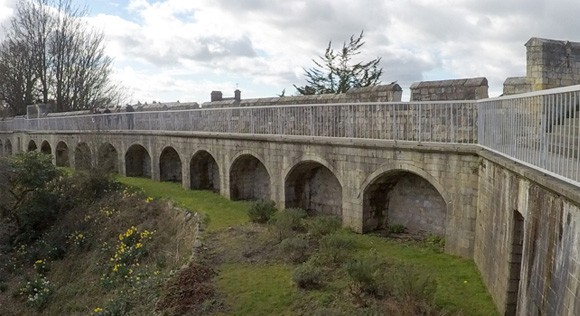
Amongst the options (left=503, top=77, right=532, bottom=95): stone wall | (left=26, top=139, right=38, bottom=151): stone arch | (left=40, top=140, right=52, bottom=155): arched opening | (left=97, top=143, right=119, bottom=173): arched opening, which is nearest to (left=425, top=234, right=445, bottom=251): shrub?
(left=503, top=77, right=532, bottom=95): stone wall

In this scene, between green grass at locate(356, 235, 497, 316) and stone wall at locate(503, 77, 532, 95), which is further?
stone wall at locate(503, 77, 532, 95)

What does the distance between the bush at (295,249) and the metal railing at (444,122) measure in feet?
9.79

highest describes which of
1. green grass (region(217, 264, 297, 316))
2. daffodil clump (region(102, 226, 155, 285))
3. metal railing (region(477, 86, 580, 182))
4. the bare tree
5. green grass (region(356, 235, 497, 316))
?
the bare tree

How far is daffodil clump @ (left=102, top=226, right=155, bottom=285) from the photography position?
11734 mm

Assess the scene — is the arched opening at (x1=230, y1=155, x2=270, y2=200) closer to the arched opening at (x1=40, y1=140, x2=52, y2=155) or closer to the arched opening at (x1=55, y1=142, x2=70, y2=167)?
the arched opening at (x1=55, y1=142, x2=70, y2=167)

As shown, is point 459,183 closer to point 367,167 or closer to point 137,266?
point 367,167

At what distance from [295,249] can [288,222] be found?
1.21 meters

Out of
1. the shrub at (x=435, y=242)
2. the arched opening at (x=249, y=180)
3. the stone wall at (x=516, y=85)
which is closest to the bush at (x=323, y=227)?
the shrub at (x=435, y=242)

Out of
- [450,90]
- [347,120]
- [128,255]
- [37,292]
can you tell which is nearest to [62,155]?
[37,292]

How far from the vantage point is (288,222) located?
10.9m

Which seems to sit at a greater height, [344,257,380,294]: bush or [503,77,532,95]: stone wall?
[503,77,532,95]: stone wall

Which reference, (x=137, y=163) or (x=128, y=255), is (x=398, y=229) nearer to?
(x=128, y=255)

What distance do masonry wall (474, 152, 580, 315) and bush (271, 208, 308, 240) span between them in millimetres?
4027

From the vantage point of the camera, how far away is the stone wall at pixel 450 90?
373 inches
